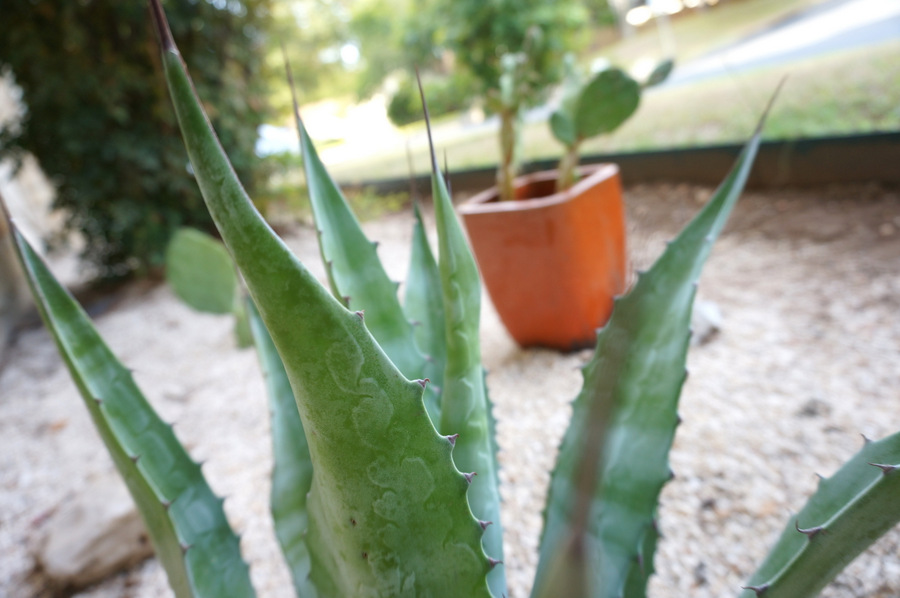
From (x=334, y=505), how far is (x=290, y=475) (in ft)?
0.62

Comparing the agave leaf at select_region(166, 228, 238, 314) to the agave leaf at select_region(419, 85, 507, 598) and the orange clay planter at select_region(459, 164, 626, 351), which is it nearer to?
the orange clay planter at select_region(459, 164, 626, 351)

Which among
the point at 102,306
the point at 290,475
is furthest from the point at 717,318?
the point at 102,306

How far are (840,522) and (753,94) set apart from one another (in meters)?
1.63

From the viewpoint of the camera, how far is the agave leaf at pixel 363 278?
480mm

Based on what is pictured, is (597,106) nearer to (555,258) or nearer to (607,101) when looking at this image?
(607,101)

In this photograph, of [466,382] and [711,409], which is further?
[711,409]

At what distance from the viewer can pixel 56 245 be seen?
2805 mm

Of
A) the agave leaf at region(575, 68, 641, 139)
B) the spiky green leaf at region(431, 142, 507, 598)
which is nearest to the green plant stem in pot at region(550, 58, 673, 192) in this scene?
the agave leaf at region(575, 68, 641, 139)

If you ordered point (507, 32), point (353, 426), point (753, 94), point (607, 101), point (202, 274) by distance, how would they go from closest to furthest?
point (353, 426), point (607, 101), point (753, 94), point (202, 274), point (507, 32)

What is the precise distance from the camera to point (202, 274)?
1.82 meters

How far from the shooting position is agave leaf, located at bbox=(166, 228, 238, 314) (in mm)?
1787

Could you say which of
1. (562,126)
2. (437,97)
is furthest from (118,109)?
(562,126)

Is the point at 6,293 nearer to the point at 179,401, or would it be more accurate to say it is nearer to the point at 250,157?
the point at 250,157

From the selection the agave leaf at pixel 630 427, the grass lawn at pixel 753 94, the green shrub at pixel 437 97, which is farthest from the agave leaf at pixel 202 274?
the agave leaf at pixel 630 427
